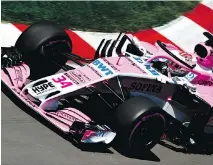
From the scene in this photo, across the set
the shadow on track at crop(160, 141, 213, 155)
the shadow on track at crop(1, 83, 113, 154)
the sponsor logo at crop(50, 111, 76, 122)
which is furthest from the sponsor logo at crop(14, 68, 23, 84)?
the shadow on track at crop(160, 141, 213, 155)

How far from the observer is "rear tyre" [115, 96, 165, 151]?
6180 mm

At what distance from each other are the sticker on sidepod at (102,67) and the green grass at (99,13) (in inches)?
123

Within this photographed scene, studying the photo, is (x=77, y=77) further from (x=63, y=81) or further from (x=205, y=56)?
(x=205, y=56)

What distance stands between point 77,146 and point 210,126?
181cm

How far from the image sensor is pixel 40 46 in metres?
7.65

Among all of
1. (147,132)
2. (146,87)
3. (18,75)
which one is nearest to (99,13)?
(18,75)

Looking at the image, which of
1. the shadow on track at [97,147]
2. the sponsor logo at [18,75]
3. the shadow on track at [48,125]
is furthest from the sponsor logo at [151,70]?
the sponsor logo at [18,75]

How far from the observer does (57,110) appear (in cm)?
666

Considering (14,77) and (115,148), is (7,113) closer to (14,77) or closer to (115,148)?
(14,77)

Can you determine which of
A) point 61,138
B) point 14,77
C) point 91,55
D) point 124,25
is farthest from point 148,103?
point 124,25

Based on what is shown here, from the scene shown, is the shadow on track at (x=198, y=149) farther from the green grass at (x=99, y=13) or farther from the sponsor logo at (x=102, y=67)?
the green grass at (x=99, y=13)

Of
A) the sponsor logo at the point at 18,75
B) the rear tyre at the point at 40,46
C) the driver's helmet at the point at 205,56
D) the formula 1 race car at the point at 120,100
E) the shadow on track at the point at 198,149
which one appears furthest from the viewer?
the rear tyre at the point at 40,46

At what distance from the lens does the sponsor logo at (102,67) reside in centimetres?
680

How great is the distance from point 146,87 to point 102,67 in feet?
1.85
